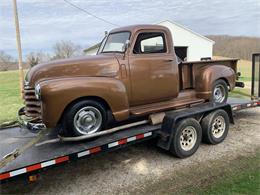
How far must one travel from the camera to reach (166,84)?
4941 millimetres

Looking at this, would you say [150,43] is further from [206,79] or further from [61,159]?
[61,159]

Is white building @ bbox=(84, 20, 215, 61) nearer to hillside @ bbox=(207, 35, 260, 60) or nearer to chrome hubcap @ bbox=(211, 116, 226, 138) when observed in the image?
hillside @ bbox=(207, 35, 260, 60)

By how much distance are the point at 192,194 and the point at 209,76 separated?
9.47 feet

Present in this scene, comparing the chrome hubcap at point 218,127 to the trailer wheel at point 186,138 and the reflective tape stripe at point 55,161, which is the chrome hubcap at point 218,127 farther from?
the reflective tape stripe at point 55,161

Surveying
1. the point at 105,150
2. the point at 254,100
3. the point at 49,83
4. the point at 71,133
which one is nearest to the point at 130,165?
the point at 105,150

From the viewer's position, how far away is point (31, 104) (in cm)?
407

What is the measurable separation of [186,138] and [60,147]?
2.38 metres

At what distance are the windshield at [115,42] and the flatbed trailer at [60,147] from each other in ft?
5.05

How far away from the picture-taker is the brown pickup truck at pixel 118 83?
376cm

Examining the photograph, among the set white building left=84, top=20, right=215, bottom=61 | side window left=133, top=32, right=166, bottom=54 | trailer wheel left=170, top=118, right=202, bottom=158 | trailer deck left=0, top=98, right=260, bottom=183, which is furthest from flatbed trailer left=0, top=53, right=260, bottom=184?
white building left=84, top=20, right=215, bottom=61

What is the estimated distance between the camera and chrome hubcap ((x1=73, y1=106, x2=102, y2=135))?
12.8 feet

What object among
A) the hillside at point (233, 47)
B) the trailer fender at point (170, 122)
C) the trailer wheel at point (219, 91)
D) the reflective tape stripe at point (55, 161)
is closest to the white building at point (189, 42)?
the hillside at point (233, 47)

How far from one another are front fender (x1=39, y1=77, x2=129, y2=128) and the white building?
22.0m

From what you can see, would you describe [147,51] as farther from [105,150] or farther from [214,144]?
[214,144]
